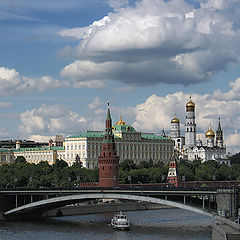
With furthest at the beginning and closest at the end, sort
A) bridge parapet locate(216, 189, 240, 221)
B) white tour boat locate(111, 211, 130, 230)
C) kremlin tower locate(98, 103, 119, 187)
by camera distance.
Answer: kremlin tower locate(98, 103, 119, 187) < white tour boat locate(111, 211, 130, 230) < bridge parapet locate(216, 189, 240, 221)

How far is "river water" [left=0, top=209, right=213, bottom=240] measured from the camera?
257ft

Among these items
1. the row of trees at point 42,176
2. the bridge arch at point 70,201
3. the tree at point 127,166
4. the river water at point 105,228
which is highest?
the tree at point 127,166

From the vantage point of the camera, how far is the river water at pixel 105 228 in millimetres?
78438

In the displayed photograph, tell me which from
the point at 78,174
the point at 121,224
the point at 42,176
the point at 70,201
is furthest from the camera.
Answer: the point at 78,174

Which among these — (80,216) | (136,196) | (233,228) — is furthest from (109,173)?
(233,228)

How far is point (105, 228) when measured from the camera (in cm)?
8688

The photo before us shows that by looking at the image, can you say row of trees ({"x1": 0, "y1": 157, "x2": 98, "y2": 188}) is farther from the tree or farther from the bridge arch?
the bridge arch

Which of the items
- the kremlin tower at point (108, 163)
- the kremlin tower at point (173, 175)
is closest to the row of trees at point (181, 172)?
the kremlin tower at point (173, 175)

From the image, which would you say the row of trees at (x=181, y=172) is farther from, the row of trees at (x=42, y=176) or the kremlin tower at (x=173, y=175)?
the row of trees at (x=42, y=176)

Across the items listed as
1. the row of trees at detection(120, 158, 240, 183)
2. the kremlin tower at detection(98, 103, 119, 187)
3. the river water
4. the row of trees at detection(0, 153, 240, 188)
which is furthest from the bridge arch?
the row of trees at detection(120, 158, 240, 183)

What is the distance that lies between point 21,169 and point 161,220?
71.0 m

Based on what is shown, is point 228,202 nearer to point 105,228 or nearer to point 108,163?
point 105,228

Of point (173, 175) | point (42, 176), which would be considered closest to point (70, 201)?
point (173, 175)

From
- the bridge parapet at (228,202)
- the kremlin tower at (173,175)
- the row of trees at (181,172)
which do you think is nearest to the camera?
the bridge parapet at (228,202)
